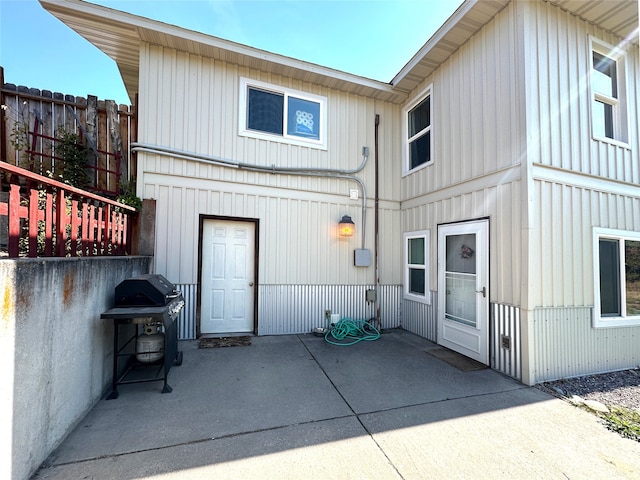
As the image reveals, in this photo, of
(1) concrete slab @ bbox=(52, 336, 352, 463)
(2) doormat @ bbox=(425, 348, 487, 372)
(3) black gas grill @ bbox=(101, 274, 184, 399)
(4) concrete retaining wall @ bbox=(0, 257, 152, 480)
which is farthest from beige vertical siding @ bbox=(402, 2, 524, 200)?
(4) concrete retaining wall @ bbox=(0, 257, 152, 480)

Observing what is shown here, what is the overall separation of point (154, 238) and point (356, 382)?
3656 millimetres

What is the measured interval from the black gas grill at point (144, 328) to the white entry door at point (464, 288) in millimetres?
3975

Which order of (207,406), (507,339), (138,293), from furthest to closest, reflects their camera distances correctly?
(507,339)
(138,293)
(207,406)

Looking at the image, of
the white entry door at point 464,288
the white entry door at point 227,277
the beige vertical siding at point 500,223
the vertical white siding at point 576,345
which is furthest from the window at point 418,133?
the white entry door at point 227,277

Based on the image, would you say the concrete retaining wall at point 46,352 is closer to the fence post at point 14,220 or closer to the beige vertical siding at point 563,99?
the fence post at point 14,220

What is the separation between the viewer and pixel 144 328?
3197 millimetres

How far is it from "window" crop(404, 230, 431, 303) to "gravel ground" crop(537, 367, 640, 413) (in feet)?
6.64

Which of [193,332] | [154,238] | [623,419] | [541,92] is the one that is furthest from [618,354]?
[154,238]

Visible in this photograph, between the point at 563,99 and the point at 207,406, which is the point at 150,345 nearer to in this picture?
the point at 207,406

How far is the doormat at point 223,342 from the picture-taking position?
4.32m

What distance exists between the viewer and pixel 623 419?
8.32 feet

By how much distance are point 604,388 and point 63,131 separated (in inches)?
328

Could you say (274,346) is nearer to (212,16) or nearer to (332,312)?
(332,312)

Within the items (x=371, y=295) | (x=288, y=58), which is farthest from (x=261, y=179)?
(x=371, y=295)
